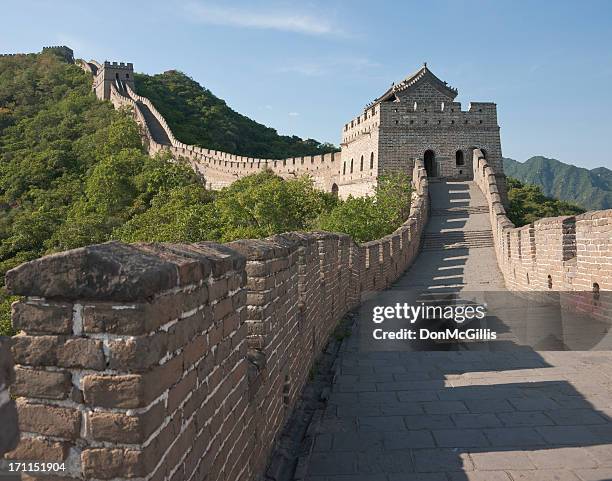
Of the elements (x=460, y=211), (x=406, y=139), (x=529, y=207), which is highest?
(x=406, y=139)

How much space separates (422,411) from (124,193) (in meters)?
43.7

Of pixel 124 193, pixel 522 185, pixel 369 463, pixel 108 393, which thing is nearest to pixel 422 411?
pixel 369 463

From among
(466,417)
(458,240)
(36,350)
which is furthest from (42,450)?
(458,240)

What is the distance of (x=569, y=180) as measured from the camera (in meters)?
138

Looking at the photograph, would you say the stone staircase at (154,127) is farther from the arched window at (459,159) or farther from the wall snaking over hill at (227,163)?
the arched window at (459,159)

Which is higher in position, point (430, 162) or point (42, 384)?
point (430, 162)

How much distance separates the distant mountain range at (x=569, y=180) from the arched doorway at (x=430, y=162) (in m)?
99.4

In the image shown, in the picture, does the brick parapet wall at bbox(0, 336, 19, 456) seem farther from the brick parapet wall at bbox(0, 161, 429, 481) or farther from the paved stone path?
the paved stone path

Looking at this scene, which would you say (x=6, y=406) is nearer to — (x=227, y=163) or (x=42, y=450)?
(x=42, y=450)

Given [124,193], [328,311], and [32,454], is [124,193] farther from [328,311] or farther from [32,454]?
[32,454]

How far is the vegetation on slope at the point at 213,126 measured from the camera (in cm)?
6650
